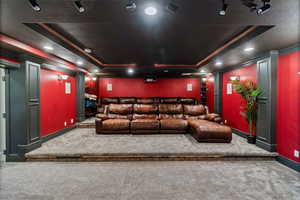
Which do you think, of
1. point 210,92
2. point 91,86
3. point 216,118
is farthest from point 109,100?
point 216,118

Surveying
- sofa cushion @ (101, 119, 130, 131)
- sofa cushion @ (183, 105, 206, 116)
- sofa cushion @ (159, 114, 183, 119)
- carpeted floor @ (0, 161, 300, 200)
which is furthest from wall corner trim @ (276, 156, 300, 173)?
sofa cushion @ (101, 119, 130, 131)

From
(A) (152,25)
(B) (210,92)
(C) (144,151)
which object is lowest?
(C) (144,151)

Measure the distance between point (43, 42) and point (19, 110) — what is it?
62.9 inches

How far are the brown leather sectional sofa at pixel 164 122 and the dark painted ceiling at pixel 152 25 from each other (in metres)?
1.97

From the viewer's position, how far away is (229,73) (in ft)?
16.7

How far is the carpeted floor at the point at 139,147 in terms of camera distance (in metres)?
3.10

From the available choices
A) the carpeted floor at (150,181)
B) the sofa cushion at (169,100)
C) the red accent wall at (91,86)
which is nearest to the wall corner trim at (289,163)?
the carpeted floor at (150,181)

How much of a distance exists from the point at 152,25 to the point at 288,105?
3.21 m

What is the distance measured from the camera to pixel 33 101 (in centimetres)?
332

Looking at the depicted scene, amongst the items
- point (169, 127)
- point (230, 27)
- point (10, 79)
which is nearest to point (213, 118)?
point (169, 127)

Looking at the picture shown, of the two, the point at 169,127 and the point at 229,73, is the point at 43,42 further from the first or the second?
the point at 229,73

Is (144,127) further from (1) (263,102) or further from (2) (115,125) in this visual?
(1) (263,102)

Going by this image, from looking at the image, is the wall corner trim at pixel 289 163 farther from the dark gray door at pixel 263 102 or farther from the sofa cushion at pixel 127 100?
the sofa cushion at pixel 127 100

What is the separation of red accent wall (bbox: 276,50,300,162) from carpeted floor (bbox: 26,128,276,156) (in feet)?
1.37
